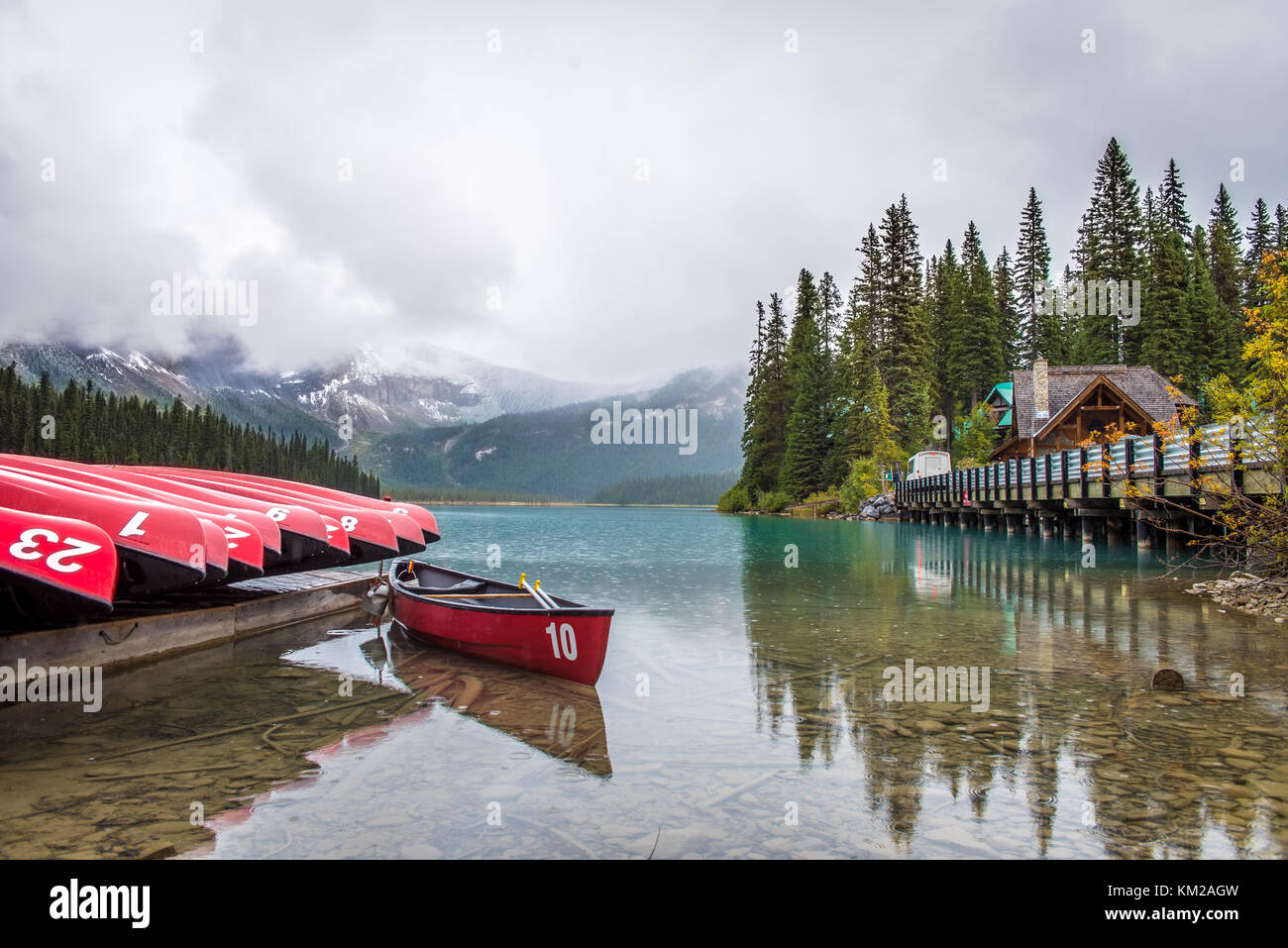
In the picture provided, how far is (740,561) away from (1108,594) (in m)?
14.3

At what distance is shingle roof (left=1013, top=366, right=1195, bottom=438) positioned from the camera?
47125 mm

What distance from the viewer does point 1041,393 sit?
164 feet

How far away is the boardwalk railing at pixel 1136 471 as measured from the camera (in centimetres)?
1680

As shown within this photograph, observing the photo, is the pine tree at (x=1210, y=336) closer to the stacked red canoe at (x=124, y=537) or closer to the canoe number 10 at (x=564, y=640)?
the canoe number 10 at (x=564, y=640)

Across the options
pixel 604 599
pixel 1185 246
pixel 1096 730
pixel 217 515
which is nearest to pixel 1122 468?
pixel 604 599

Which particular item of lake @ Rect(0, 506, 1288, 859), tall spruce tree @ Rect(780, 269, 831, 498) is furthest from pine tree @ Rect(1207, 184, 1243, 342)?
lake @ Rect(0, 506, 1288, 859)

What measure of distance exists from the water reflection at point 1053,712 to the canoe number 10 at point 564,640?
237 cm

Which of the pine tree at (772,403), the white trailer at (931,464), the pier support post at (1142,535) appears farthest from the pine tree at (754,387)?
the pier support post at (1142,535)

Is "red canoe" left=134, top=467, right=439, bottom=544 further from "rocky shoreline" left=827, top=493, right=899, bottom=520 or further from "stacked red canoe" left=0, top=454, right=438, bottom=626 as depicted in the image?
"rocky shoreline" left=827, top=493, right=899, bottom=520

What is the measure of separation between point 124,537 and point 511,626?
466 cm

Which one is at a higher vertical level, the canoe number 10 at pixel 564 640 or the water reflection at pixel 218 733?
the canoe number 10 at pixel 564 640

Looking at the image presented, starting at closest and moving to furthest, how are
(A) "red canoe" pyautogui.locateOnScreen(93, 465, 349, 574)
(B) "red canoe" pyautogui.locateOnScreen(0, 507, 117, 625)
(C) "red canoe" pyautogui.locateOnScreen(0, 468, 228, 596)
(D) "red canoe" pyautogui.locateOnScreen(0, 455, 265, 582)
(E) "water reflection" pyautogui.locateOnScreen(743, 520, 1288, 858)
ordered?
(E) "water reflection" pyautogui.locateOnScreen(743, 520, 1288, 858) < (B) "red canoe" pyautogui.locateOnScreen(0, 507, 117, 625) < (C) "red canoe" pyautogui.locateOnScreen(0, 468, 228, 596) < (D) "red canoe" pyautogui.locateOnScreen(0, 455, 265, 582) < (A) "red canoe" pyautogui.locateOnScreen(93, 465, 349, 574)

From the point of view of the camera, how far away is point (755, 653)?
13.2m
